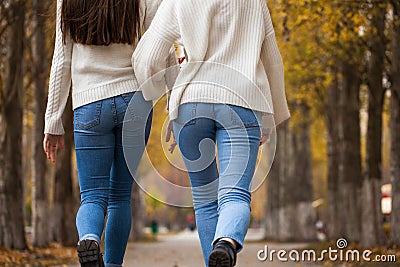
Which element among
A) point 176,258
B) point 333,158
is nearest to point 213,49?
point 176,258

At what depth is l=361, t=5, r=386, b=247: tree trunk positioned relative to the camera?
57.3ft

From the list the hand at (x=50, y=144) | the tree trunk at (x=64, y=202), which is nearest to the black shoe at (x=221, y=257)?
the hand at (x=50, y=144)

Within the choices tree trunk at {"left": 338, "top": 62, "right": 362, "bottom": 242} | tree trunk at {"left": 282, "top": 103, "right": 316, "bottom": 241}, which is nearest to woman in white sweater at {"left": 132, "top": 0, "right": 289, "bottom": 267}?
tree trunk at {"left": 338, "top": 62, "right": 362, "bottom": 242}

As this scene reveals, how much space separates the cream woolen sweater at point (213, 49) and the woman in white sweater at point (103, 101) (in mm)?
248

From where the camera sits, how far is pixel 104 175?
18.9 ft

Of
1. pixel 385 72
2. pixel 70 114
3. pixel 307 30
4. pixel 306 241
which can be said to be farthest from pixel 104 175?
pixel 306 241

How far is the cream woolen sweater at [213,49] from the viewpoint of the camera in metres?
5.46

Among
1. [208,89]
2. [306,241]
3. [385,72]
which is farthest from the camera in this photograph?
[306,241]

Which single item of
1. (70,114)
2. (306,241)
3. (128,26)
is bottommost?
(306,241)

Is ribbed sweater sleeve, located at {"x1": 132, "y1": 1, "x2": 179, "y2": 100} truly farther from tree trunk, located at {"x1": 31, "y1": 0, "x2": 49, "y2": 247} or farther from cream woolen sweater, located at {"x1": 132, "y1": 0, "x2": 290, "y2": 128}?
tree trunk, located at {"x1": 31, "y1": 0, "x2": 49, "y2": 247}

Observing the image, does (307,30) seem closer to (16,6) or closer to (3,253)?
(16,6)

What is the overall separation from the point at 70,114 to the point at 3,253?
611cm

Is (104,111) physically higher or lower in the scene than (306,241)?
higher

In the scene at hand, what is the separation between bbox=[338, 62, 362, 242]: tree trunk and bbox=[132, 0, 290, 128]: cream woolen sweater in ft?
52.5
